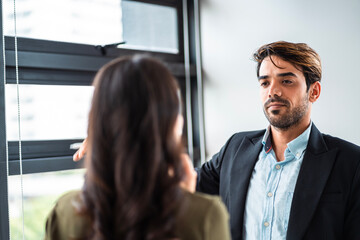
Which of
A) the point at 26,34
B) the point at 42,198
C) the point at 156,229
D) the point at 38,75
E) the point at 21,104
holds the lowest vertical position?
the point at 42,198

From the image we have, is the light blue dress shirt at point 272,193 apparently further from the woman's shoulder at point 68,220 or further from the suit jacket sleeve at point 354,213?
the woman's shoulder at point 68,220

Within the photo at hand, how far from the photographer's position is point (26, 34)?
192cm

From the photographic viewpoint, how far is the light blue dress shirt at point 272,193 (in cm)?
150

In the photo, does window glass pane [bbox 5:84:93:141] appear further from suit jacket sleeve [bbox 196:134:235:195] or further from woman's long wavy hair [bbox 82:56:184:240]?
woman's long wavy hair [bbox 82:56:184:240]

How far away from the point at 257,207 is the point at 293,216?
0.16 metres

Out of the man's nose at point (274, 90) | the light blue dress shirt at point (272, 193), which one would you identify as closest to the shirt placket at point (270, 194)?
the light blue dress shirt at point (272, 193)

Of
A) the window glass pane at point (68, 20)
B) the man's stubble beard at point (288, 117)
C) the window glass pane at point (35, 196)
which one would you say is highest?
the window glass pane at point (68, 20)

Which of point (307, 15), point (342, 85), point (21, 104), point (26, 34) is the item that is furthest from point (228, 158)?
point (26, 34)

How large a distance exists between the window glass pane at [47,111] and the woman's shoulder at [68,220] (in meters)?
0.94

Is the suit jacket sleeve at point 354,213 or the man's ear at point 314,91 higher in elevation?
the man's ear at point 314,91

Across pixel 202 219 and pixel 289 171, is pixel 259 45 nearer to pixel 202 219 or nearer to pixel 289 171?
pixel 289 171

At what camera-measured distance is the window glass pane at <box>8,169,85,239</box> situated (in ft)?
5.88

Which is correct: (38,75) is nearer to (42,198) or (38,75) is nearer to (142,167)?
(42,198)

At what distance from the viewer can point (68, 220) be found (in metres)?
0.86
